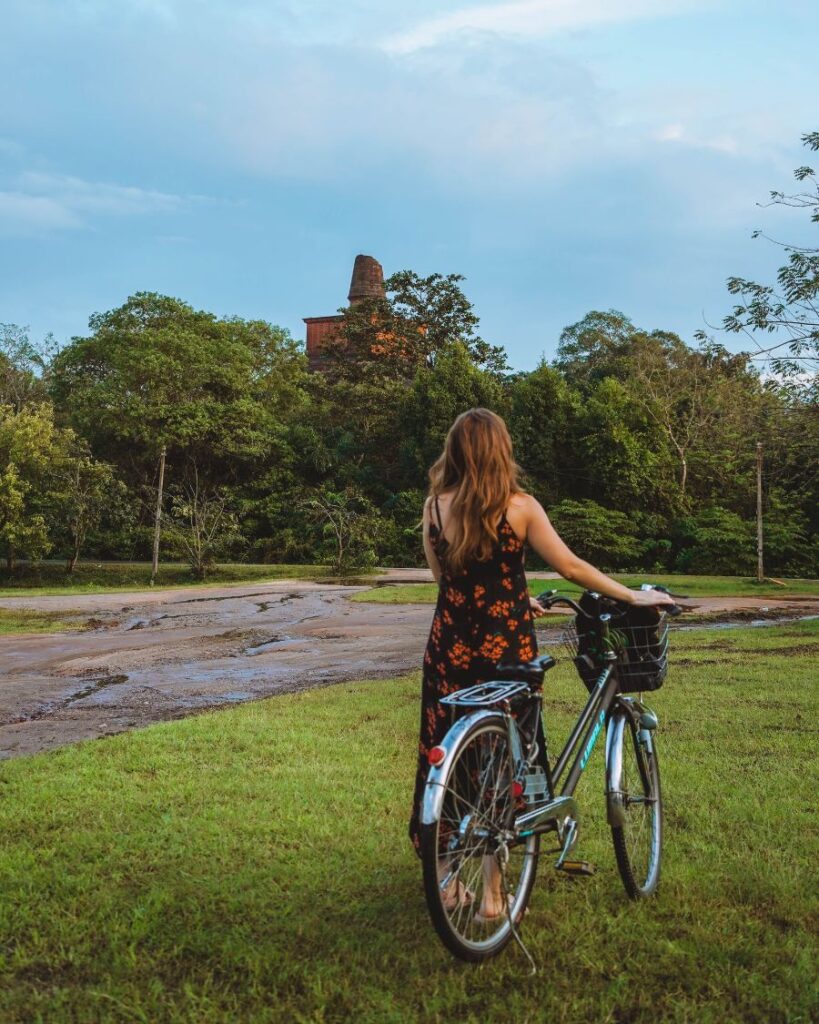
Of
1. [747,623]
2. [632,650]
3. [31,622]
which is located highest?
[632,650]

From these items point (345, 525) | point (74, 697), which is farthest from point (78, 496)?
point (74, 697)

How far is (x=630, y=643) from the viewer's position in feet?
11.2

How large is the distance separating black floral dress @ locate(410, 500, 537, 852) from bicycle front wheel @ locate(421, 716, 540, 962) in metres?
0.26

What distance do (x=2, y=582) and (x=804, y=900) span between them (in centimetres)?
3654

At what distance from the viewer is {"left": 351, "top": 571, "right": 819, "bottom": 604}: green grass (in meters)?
23.0

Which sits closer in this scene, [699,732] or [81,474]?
[699,732]

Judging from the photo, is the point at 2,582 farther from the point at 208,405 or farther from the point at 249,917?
the point at 249,917

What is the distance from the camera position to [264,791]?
505 centimetres

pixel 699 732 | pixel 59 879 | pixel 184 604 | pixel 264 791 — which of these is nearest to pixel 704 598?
pixel 184 604

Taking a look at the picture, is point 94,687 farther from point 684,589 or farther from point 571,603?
point 684,589

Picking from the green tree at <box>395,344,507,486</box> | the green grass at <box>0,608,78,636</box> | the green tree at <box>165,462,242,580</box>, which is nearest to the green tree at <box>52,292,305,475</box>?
the green tree at <box>165,462,242,580</box>

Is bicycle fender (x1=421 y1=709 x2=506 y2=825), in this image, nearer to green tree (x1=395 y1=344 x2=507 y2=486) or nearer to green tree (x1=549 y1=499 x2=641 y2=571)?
green tree (x1=549 y1=499 x2=641 y2=571)

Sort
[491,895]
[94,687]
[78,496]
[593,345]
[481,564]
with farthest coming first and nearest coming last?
[593,345], [78,496], [94,687], [481,564], [491,895]

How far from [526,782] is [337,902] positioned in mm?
915
